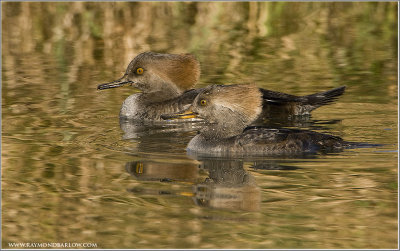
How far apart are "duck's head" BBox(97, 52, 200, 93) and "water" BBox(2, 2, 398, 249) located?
0.66 meters

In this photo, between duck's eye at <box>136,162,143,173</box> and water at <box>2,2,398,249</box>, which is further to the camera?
duck's eye at <box>136,162,143,173</box>

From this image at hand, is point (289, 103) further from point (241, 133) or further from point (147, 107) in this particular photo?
point (241, 133)

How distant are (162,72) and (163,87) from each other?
23cm

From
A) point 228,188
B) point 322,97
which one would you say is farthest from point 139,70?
point 228,188

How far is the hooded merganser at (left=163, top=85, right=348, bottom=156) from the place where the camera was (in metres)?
8.71

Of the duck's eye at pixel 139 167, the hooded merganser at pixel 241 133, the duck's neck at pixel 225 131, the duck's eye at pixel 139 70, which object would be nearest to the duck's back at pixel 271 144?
the hooded merganser at pixel 241 133

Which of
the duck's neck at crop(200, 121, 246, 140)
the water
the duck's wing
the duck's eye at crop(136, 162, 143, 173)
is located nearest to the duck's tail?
the duck's wing

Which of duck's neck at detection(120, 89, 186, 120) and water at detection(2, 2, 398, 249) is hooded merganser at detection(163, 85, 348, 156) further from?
duck's neck at detection(120, 89, 186, 120)

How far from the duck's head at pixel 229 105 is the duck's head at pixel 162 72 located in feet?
9.45

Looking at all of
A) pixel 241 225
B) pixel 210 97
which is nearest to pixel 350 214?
pixel 241 225

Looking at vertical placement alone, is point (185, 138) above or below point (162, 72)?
below

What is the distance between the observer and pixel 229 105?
29.1ft

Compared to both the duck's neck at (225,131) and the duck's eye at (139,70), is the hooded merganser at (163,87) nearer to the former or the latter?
the duck's eye at (139,70)

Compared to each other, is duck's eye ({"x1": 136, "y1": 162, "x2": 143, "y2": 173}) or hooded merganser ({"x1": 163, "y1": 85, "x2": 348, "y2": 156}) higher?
hooded merganser ({"x1": 163, "y1": 85, "x2": 348, "y2": 156})
